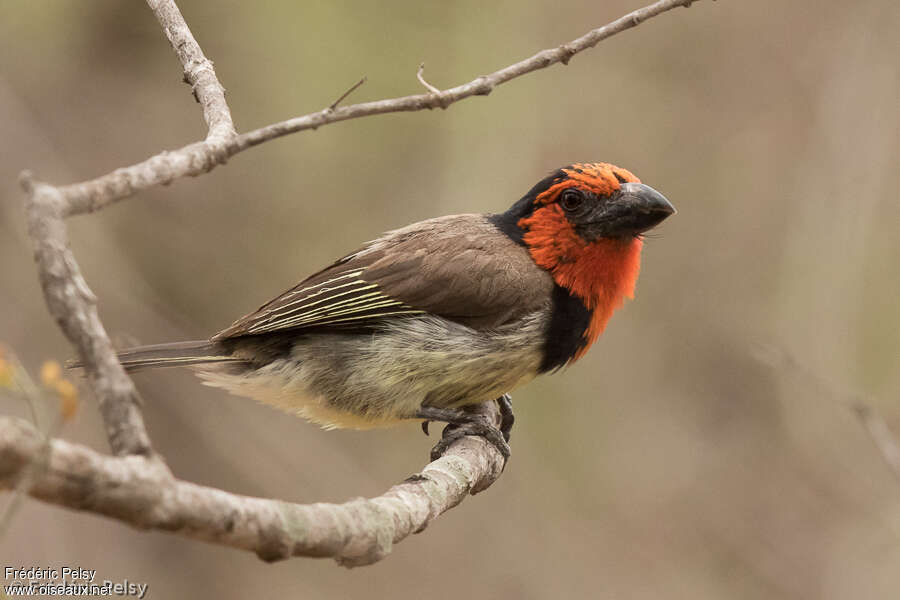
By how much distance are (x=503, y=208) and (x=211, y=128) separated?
4022 millimetres

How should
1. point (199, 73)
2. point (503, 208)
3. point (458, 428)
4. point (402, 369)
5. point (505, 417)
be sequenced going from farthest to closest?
point (503, 208)
point (505, 417)
point (458, 428)
point (402, 369)
point (199, 73)

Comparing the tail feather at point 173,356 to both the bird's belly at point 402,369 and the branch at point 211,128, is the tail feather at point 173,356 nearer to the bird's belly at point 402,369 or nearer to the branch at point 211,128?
the bird's belly at point 402,369

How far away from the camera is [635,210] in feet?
14.3

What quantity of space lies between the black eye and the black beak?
0.45 feet

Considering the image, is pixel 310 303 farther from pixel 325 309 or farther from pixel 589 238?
pixel 589 238

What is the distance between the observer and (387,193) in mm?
6922

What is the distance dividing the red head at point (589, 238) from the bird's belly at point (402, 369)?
0.23 m

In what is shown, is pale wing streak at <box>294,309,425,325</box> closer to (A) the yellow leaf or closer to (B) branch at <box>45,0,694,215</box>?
(B) branch at <box>45,0,694,215</box>

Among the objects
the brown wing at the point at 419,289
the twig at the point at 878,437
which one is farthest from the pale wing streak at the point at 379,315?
the twig at the point at 878,437

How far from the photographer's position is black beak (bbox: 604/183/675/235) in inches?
170

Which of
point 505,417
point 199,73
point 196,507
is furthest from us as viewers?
point 505,417

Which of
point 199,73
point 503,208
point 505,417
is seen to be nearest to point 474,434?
point 505,417

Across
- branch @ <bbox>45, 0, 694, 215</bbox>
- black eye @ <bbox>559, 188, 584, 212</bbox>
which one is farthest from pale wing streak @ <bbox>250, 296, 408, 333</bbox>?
branch @ <bbox>45, 0, 694, 215</bbox>

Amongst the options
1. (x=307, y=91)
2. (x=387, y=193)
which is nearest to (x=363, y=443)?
(x=387, y=193)
